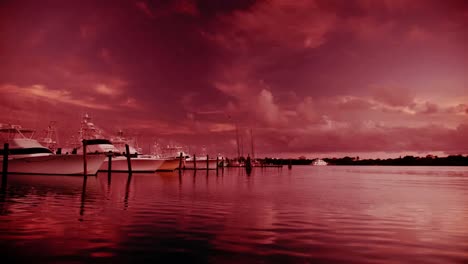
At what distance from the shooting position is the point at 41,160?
2162 inches

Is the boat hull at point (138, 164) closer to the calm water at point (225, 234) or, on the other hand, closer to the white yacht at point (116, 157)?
the white yacht at point (116, 157)

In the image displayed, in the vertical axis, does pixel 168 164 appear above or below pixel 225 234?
above

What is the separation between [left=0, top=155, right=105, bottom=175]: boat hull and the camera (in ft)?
178

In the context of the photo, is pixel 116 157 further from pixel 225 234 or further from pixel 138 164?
pixel 225 234

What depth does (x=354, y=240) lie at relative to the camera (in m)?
11.9

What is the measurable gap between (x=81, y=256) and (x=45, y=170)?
171ft

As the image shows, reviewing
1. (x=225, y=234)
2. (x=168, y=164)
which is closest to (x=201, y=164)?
(x=168, y=164)

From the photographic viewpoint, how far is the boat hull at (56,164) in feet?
178

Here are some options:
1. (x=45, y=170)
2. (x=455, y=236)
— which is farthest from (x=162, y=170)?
(x=455, y=236)

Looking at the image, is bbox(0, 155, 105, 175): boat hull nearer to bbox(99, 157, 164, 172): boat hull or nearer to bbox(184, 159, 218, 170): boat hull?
bbox(99, 157, 164, 172): boat hull

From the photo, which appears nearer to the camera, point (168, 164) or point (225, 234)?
point (225, 234)

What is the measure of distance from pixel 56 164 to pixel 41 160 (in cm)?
222

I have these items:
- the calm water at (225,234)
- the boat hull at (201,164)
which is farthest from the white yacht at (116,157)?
the calm water at (225,234)

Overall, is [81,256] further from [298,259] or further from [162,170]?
[162,170]
